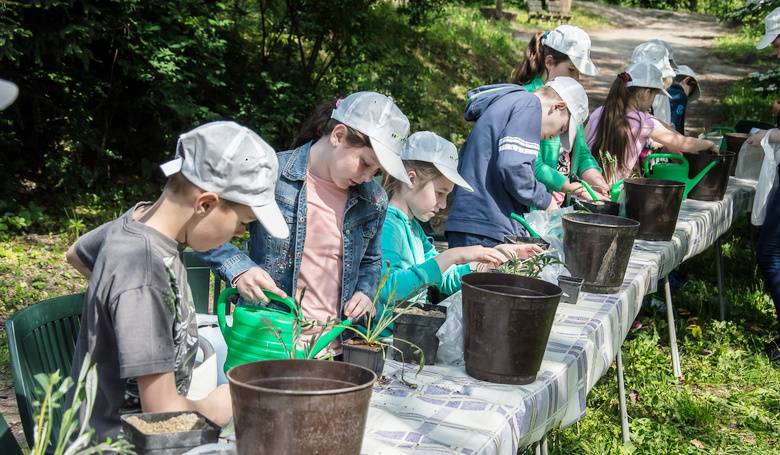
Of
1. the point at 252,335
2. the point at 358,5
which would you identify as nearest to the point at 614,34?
the point at 358,5

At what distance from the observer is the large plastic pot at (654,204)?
3.61 m

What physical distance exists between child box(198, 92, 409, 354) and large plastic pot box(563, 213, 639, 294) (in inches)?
28.8

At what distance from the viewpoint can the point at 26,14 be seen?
596cm

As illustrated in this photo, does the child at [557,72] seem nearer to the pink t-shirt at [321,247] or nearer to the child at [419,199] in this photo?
the child at [419,199]

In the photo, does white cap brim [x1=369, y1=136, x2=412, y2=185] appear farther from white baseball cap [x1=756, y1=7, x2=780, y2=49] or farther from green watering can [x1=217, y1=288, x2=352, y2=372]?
white baseball cap [x1=756, y1=7, x2=780, y2=49]

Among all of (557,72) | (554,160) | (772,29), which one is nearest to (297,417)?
(554,160)

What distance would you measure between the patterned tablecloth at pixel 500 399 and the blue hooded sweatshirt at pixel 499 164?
0.63 meters

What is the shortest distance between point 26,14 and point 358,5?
3.18 m

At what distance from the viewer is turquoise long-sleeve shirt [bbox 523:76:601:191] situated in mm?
3895

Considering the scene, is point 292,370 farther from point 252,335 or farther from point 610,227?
point 610,227

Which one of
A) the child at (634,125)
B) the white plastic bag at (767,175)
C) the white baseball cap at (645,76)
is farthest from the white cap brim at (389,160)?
the white plastic bag at (767,175)

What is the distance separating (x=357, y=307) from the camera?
8.07 feet

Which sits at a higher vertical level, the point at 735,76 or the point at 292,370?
the point at 292,370

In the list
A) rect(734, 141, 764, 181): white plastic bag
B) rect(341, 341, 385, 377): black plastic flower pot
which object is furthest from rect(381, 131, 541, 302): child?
rect(734, 141, 764, 181): white plastic bag
